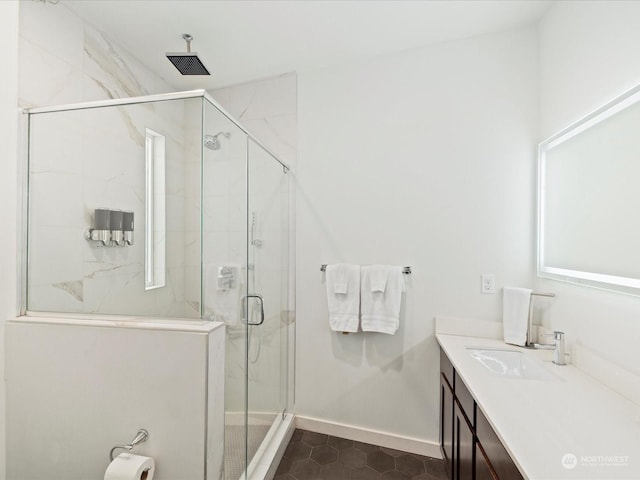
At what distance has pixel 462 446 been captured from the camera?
1.48 m

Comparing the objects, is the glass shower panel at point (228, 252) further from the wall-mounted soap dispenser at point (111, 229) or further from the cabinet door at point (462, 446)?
the cabinet door at point (462, 446)

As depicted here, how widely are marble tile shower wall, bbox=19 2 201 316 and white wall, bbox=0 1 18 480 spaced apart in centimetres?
6

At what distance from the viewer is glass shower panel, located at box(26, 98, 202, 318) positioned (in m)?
1.24

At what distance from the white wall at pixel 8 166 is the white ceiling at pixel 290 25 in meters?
0.46

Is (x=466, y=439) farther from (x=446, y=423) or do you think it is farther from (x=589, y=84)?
(x=589, y=84)

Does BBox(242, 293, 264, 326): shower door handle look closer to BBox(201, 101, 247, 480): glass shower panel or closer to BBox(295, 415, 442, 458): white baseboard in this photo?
BBox(201, 101, 247, 480): glass shower panel

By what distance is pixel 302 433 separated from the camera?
2.27 meters

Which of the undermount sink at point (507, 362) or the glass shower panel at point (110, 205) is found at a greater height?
the glass shower panel at point (110, 205)

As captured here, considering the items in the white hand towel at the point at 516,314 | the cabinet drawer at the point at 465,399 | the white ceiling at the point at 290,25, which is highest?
the white ceiling at the point at 290,25

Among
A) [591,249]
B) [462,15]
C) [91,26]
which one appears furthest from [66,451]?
[462,15]

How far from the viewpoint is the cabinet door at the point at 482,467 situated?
1.09 metres

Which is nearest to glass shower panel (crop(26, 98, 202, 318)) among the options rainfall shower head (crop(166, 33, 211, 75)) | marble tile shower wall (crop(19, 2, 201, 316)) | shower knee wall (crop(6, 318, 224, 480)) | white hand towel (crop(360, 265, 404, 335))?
marble tile shower wall (crop(19, 2, 201, 316))

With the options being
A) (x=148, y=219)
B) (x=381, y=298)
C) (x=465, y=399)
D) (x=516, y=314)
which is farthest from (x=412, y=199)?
(x=148, y=219)

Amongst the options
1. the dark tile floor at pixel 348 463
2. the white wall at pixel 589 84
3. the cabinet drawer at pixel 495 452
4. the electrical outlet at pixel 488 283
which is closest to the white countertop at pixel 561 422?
the cabinet drawer at pixel 495 452
